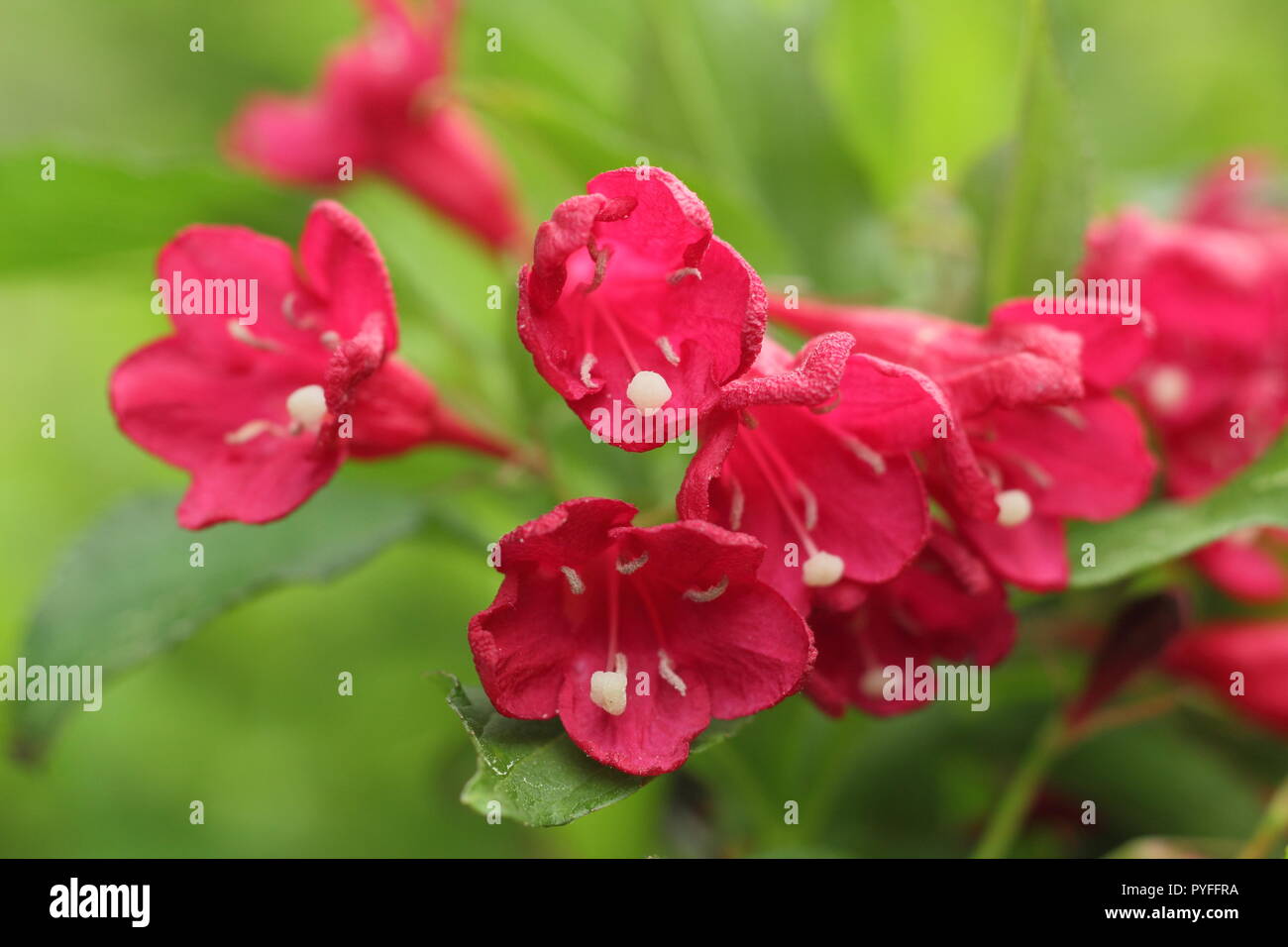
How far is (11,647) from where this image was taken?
5.15 ft

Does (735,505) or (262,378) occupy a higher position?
(262,378)

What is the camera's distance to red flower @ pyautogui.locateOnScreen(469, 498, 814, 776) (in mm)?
635

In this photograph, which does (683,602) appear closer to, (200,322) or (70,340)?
(200,322)

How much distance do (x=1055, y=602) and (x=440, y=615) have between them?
808 mm

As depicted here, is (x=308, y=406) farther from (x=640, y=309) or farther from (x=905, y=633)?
(x=905, y=633)

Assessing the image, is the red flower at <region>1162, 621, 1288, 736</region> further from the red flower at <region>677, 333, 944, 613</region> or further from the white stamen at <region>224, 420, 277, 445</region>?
the white stamen at <region>224, 420, 277, 445</region>

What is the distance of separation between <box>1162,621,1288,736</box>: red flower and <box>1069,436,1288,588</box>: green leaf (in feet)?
0.66

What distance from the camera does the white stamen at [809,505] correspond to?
715 mm

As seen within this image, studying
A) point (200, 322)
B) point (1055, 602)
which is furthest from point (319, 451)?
point (1055, 602)

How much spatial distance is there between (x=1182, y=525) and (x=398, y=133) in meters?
0.88

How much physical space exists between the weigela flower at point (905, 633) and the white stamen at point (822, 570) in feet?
0.13

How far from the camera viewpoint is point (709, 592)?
0.66 m

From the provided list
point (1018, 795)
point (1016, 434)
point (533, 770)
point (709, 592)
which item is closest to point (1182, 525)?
point (1016, 434)

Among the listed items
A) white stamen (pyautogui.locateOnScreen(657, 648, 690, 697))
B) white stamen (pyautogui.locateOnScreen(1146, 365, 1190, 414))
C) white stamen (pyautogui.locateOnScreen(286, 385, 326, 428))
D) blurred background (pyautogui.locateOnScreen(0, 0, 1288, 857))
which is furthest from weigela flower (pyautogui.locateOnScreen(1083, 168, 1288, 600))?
white stamen (pyautogui.locateOnScreen(286, 385, 326, 428))
